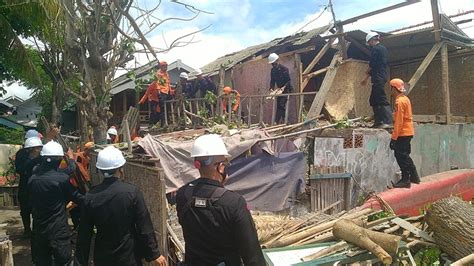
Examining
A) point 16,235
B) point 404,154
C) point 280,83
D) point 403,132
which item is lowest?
point 16,235

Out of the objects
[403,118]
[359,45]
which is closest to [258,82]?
[359,45]

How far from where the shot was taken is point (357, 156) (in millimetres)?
7984

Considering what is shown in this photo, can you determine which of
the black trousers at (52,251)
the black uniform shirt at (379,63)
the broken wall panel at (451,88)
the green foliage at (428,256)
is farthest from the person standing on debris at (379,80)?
the black trousers at (52,251)

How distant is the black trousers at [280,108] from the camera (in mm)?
9656

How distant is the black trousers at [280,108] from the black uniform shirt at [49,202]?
574 centimetres

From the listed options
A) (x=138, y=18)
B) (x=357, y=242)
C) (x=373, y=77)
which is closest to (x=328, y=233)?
(x=357, y=242)

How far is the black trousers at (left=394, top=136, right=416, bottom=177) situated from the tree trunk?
165 cm

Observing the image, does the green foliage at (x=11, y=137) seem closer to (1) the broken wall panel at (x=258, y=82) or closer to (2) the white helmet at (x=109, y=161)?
(1) the broken wall panel at (x=258, y=82)

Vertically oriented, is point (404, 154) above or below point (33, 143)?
below

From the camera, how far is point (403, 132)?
22.9ft

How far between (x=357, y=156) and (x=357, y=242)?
11.4ft

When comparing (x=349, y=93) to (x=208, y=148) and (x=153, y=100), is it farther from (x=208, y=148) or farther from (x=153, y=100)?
(x=208, y=148)

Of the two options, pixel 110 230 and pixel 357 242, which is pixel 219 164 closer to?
pixel 110 230

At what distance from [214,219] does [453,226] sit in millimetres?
4022
